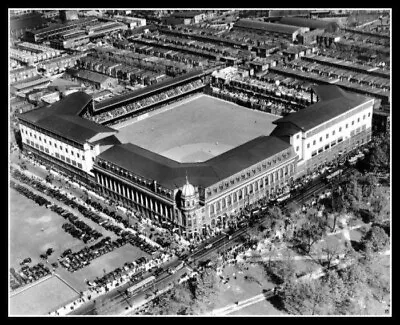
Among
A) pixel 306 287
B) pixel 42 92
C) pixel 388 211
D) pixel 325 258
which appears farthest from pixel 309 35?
pixel 306 287

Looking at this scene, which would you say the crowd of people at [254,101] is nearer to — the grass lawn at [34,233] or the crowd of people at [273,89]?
the crowd of people at [273,89]

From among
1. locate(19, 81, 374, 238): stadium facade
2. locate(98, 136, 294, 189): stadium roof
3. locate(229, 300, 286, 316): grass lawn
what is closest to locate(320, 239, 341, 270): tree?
locate(229, 300, 286, 316): grass lawn

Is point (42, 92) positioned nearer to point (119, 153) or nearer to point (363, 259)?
point (119, 153)

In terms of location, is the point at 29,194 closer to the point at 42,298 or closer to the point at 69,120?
the point at 69,120

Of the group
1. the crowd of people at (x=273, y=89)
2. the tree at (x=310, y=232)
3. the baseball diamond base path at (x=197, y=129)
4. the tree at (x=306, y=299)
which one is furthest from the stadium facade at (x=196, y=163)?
the tree at (x=306, y=299)

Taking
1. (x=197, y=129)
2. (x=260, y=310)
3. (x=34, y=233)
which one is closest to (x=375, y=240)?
(x=260, y=310)
